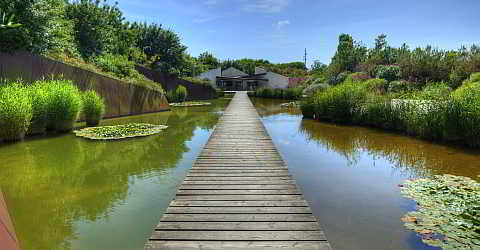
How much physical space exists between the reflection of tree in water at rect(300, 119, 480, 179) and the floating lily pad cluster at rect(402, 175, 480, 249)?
86cm

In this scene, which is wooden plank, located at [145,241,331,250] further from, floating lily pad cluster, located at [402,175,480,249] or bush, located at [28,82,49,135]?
bush, located at [28,82,49,135]

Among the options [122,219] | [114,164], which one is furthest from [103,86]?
[122,219]

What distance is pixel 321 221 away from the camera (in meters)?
3.80

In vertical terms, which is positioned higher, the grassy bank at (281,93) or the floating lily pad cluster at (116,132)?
the grassy bank at (281,93)

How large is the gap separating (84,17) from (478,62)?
941 inches

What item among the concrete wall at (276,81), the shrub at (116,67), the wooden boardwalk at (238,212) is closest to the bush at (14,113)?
the wooden boardwalk at (238,212)

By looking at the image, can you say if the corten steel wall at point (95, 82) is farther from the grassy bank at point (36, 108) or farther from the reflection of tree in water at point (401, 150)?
the reflection of tree in water at point (401, 150)

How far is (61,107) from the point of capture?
9453mm

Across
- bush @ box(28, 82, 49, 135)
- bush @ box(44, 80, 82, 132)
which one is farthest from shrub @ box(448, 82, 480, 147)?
bush @ box(28, 82, 49, 135)

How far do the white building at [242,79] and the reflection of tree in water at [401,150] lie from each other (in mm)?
36590

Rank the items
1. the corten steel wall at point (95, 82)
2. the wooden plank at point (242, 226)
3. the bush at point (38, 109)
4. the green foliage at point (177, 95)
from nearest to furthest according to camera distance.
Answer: the wooden plank at point (242, 226) < the bush at point (38, 109) < the corten steel wall at point (95, 82) < the green foliage at point (177, 95)

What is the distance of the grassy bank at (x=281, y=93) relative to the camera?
95.5 feet

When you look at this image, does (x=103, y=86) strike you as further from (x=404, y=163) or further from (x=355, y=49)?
(x=355, y=49)

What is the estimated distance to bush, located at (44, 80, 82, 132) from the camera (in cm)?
933
